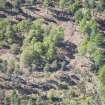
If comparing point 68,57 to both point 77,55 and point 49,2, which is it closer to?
point 77,55

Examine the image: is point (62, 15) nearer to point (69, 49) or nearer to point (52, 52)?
point (69, 49)

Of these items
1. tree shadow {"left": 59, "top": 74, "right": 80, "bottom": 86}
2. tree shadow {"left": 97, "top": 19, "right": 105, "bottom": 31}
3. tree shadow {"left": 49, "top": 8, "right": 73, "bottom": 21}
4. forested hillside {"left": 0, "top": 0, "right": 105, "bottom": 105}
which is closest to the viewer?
forested hillside {"left": 0, "top": 0, "right": 105, "bottom": 105}

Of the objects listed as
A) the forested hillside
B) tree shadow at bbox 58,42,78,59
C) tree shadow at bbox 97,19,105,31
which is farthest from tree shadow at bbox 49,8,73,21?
tree shadow at bbox 58,42,78,59

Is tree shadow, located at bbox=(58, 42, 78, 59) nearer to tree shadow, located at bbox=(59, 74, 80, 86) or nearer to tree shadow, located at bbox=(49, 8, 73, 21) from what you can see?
tree shadow, located at bbox=(59, 74, 80, 86)

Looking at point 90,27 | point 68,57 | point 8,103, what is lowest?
point 8,103

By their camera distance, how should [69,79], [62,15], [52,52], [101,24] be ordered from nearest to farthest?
[52,52], [69,79], [101,24], [62,15]

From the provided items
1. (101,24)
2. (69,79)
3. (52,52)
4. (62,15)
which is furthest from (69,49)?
(101,24)

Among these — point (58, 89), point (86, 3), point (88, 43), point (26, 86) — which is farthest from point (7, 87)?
point (86, 3)

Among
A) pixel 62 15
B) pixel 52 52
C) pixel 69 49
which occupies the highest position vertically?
pixel 62 15

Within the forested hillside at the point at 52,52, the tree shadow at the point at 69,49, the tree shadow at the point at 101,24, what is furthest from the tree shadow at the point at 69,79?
the tree shadow at the point at 101,24
